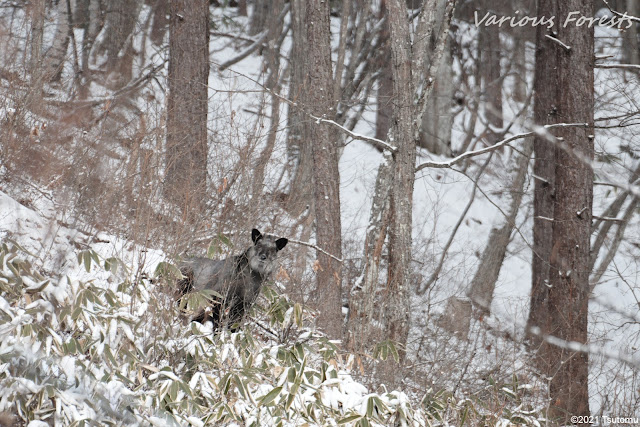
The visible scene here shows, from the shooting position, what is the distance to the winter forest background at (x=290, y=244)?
481 centimetres

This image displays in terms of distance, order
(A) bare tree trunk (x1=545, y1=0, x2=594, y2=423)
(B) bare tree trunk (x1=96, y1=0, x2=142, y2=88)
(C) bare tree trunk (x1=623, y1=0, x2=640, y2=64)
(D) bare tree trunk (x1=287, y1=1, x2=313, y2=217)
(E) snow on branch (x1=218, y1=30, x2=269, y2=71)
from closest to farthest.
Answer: (A) bare tree trunk (x1=545, y1=0, x2=594, y2=423) < (D) bare tree trunk (x1=287, y1=1, x2=313, y2=217) < (B) bare tree trunk (x1=96, y1=0, x2=142, y2=88) < (C) bare tree trunk (x1=623, y1=0, x2=640, y2=64) < (E) snow on branch (x1=218, y1=30, x2=269, y2=71)

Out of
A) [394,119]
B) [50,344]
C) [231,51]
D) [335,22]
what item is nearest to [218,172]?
[394,119]

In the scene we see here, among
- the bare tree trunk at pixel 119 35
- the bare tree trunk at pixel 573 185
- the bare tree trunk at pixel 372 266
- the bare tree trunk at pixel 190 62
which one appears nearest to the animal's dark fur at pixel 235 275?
the bare tree trunk at pixel 372 266

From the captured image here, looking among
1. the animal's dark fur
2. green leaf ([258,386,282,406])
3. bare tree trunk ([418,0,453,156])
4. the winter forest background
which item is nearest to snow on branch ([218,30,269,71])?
the winter forest background

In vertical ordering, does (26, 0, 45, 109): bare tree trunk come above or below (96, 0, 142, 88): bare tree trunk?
below

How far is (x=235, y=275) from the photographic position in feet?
21.8

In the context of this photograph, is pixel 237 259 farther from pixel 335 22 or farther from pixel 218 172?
pixel 335 22

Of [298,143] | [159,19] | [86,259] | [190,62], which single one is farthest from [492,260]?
[159,19]

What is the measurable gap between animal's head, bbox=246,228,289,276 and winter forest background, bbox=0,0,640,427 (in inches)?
8.8

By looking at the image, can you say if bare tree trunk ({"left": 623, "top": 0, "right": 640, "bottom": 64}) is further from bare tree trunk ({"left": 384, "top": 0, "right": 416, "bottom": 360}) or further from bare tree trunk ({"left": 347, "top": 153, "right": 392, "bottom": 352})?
bare tree trunk ({"left": 347, "top": 153, "right": 392, "bottom": 352})

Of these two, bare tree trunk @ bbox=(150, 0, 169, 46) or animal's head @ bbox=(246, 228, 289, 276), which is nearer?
animal's head @ bbox=(246, 228, 289, 276)

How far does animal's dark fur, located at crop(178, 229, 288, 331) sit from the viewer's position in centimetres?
655

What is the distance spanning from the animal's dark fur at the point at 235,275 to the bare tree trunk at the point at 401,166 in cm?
192

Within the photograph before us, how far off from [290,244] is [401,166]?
7.37 feet
